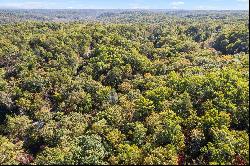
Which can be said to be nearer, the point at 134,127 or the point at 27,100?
the point at 134,127

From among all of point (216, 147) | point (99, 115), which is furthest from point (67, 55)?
point (216, 147)

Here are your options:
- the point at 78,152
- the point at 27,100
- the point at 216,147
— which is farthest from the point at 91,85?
the point at 216,147

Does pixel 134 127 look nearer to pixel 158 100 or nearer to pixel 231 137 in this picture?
pixel 158 100

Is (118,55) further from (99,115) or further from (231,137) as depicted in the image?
(231,137)

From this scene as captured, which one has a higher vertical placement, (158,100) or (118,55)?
(118,55)

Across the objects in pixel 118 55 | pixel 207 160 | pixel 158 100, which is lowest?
pixel 207 160

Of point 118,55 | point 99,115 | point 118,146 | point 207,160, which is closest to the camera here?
point 207,160

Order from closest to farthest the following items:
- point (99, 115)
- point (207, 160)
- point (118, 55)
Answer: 1. point (207, 160)
2. point (99, 115)
3. point (118, 55)
